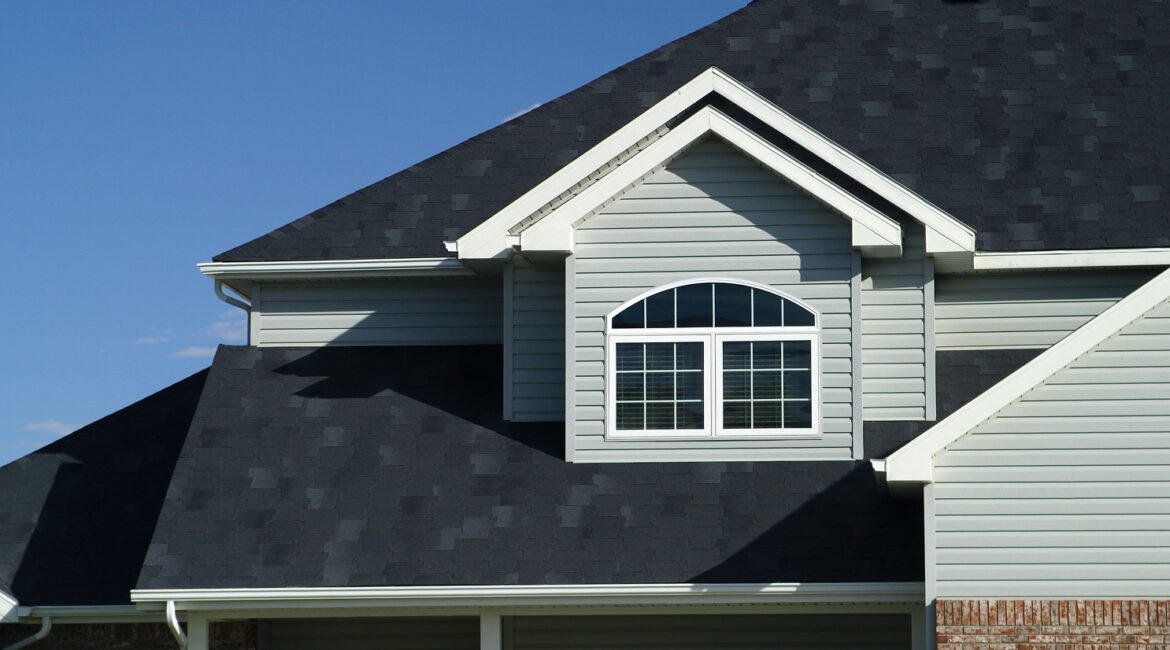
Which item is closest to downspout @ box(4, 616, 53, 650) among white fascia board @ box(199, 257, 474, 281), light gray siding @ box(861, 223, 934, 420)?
white fascia board @ box(199, 257, 474, 281)

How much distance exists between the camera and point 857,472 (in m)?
16.2

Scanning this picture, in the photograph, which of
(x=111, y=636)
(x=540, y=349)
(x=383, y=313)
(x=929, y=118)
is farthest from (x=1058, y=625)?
(x=111, y=636)

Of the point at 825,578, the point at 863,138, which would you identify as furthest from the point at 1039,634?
the point at 863,138

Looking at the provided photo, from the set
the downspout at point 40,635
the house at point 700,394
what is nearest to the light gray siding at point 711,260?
the house at point 700,394

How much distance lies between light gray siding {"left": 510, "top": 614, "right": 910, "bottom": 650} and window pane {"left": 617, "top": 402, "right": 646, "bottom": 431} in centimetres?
221

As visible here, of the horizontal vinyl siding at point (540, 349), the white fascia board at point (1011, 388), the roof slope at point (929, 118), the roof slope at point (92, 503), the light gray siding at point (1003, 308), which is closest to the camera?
the white fascia board at point (1011, 388)

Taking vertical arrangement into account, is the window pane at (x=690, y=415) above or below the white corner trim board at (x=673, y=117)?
below

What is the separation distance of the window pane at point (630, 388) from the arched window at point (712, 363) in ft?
0.03

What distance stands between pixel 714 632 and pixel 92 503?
23.5ft

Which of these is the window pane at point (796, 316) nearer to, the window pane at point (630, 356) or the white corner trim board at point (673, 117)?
the white corner trim board at point (673, 117)

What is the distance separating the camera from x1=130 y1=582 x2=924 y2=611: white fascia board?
15.1m

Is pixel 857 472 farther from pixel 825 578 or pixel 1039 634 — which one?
pixel 1039 634

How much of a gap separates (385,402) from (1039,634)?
7.53 metres

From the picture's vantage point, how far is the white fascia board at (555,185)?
1678cm
